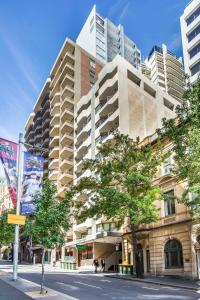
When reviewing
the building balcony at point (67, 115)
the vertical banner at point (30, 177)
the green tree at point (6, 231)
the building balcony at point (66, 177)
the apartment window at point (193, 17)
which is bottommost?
the green tree at point (6, 231)

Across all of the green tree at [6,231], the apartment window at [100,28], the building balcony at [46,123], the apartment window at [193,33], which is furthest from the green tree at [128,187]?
the apartment window at [100,28]

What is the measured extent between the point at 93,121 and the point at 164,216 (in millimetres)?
29171

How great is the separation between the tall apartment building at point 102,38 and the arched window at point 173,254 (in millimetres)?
64165

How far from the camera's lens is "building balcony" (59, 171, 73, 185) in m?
66.9

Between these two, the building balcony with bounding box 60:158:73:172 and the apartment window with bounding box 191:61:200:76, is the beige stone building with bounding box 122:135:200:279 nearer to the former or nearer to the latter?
the apartment window with bounding box 191:61:200:76

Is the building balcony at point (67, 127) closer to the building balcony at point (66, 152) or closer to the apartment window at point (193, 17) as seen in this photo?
the building balcony at point (66, 152)

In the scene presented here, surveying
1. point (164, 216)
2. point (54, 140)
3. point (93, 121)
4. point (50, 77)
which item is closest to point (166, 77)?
point (50, 77)

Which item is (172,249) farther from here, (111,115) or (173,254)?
(111,115)

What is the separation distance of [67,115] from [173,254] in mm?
45430

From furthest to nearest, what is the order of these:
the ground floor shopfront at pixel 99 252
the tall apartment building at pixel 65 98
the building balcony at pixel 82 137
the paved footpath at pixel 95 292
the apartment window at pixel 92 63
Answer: the apartment window at pixel 92 63
the tall apartment building at pixel 65 98
the building balcony at pixel 82 137
the ground floor shopfront at pixel 99 252
the paved footpath at pixel 95 292

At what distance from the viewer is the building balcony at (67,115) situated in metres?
70.8

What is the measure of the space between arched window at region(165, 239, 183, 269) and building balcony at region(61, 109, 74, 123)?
43.6m

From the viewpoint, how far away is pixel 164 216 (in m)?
33.1

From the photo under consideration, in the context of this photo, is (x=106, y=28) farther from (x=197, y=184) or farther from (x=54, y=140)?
(x=197, y=184)
